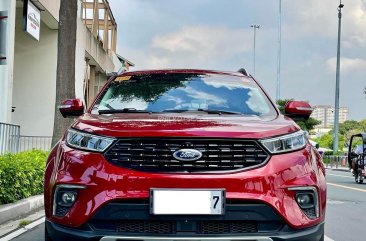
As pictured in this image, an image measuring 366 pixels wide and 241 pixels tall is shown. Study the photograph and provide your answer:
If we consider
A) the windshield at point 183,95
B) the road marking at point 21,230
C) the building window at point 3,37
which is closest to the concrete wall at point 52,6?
the building window at point 3,37

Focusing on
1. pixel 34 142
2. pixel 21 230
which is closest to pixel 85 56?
pixel 34 142

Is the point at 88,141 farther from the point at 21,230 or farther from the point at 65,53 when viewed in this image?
the point at 65,53

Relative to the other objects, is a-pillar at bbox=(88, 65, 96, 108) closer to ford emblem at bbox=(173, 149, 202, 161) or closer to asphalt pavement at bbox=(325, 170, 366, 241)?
asphalt pavement at bbox=(325, 170, 366, 241)

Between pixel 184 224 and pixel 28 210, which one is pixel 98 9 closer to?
pixel 28 210

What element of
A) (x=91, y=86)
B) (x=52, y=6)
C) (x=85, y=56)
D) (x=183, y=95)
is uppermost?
(x=52, y=6)

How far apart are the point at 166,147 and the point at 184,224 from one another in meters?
0.51

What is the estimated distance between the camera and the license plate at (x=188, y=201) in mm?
3541

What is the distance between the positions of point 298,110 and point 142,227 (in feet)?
6.81

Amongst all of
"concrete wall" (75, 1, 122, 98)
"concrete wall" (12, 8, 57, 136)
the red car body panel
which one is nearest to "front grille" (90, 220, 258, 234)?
the red car body panel

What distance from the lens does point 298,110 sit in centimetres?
500

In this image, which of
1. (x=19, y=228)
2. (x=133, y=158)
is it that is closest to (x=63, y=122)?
(x=19, y=228)

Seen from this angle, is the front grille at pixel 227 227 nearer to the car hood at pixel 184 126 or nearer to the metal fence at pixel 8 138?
the car hood at pixel 184 126

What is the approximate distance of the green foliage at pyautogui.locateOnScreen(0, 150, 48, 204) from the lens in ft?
25.1

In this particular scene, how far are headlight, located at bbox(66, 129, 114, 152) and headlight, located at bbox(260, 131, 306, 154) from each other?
106cm
